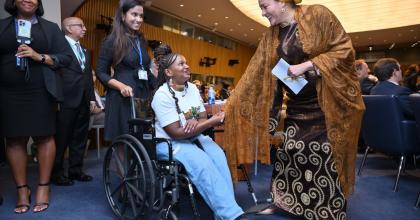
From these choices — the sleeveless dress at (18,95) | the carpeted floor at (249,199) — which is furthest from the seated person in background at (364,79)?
the sleeveless dress at (18,95)

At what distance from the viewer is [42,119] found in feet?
6.82

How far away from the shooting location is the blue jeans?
5.28 ft

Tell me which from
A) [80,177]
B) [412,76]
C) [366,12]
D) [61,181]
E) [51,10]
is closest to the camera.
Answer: [61,181]

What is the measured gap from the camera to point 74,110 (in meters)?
2.79

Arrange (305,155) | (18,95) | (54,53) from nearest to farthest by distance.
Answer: (305,155), (18,95), (54,53)

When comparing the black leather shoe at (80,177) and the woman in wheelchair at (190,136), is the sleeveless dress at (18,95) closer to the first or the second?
the woman in wheelchair at (190,136)

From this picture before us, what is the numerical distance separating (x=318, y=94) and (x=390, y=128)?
142cm

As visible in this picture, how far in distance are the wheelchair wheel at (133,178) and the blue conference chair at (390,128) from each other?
200 cm

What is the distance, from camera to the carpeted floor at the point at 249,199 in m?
2.06

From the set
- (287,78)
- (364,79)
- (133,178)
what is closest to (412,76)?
(364,79)

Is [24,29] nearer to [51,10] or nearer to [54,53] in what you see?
[54,53]

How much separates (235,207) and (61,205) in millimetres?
1263

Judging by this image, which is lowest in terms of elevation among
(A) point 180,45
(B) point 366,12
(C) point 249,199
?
(C) point 249,199

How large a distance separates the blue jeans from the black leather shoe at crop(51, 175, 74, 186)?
4.44ft
